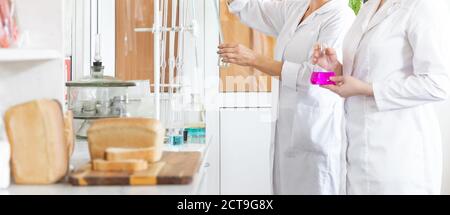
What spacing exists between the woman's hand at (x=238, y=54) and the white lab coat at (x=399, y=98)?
410 millimetres

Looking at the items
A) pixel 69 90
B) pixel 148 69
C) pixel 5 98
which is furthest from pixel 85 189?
pixel 148 69

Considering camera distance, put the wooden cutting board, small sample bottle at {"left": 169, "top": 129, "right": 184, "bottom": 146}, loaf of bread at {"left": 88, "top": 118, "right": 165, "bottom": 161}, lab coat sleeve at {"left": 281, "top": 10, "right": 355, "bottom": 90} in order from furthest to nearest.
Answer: lab coat sleeve at {"left": 281, "top": 10, "right": 355, "bottom": 90} < small sample bottle at {"left": 169, "top": 129, "right": 184, "bottom": 146} < loaf of bread at {"left": 88, "top": 118, "right": 165, "bottom": 161} < the wooden cutting board

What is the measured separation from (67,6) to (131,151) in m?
0.91

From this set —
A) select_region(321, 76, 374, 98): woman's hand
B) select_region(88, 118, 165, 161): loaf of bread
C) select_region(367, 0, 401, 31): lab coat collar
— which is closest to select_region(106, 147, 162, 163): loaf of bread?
select_region(88, 118, 165, 161): loaf of bread

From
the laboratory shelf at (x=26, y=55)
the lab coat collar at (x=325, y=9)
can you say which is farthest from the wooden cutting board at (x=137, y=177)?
the lab coat collar at (x=325, y=9)

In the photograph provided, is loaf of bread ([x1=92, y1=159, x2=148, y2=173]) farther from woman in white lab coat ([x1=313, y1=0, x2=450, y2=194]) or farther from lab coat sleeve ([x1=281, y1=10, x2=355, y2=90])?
lab coat sleeve ([x1=281, y1=10, x2=355, y2=90])

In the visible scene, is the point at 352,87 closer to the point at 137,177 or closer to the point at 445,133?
the point at 137,177

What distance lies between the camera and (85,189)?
82 centimetres

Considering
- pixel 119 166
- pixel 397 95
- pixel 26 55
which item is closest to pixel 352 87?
pixel 397 95

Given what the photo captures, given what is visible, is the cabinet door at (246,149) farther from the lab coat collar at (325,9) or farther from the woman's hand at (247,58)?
the lab coat collar at (325,9)

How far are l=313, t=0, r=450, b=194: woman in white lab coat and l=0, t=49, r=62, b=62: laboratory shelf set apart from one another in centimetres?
59

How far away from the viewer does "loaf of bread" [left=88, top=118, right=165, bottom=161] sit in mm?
931

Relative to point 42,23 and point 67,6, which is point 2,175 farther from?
point 67,6

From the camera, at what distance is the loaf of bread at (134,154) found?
2.90 ft
